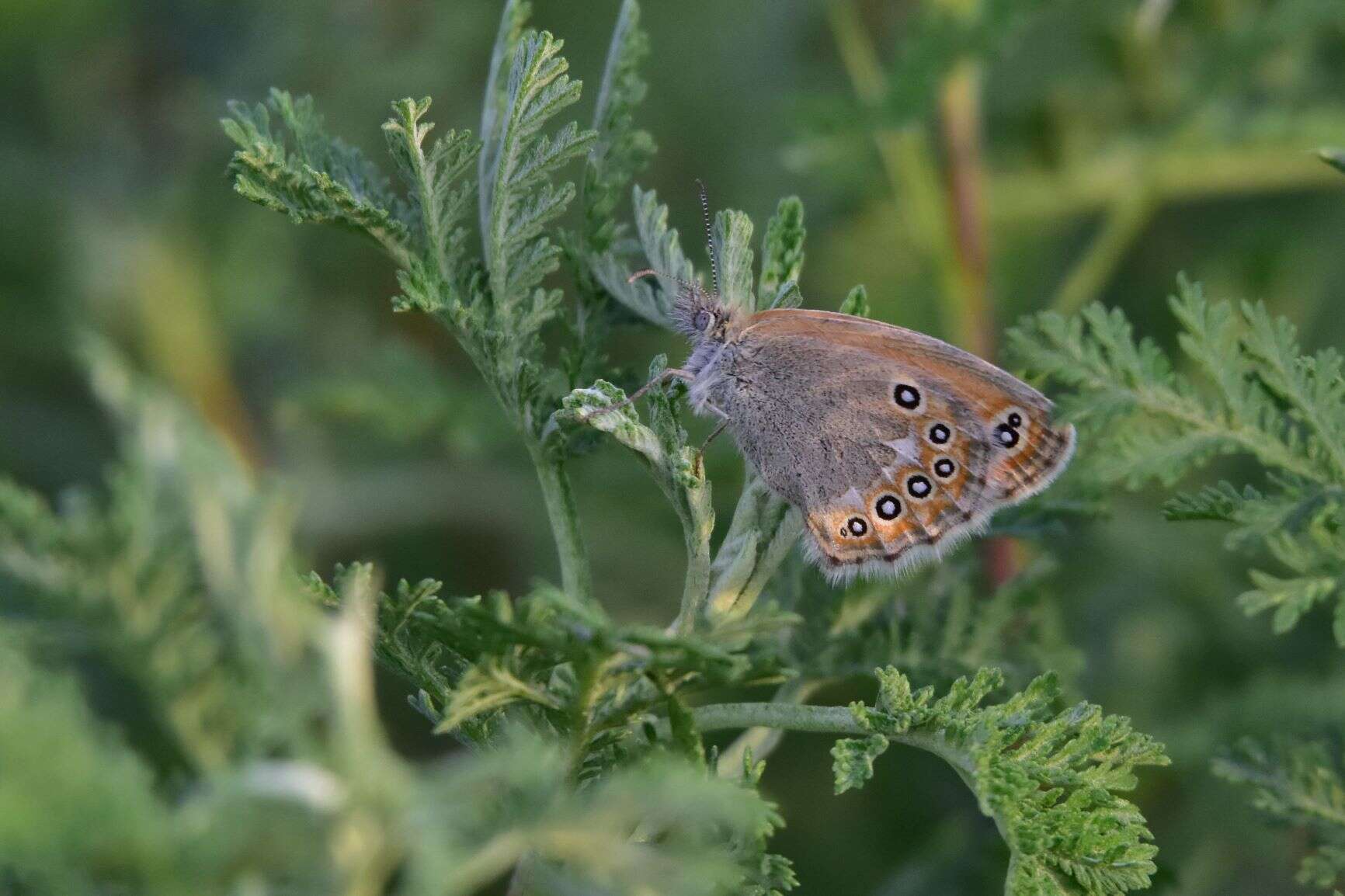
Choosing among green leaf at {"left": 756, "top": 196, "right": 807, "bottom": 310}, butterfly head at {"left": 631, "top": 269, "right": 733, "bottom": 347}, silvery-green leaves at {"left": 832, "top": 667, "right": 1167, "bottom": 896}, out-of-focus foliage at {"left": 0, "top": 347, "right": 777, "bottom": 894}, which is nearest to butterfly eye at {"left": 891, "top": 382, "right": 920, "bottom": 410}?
butterfly head at {"left": 631, "top": 269, "right": 733, "bottom": 347}

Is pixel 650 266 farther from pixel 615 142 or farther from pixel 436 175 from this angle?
pixel 436 175

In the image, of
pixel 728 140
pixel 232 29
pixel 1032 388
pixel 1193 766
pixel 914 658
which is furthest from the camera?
pixel 728 140

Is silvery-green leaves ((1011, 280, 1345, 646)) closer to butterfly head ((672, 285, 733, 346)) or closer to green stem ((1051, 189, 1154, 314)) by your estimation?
butterfly head ((672, 285, 733, 346))

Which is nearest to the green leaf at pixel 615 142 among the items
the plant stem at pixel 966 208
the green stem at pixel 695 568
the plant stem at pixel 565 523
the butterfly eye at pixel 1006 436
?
the plant stem at pixel 565 523

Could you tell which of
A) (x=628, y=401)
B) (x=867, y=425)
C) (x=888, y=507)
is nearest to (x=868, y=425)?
(x=867, y=425)

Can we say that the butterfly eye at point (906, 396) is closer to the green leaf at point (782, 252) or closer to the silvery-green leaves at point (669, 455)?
the green leaf at point (782, 252)

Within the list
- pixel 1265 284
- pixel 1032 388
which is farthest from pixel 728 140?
pixel 1032 388

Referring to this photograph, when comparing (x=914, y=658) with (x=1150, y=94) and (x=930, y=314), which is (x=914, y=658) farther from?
(x=1150, y=94)

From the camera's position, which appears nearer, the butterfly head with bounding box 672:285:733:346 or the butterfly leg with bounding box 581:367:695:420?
the butterfly leg with bounding box 581:367:695:420
